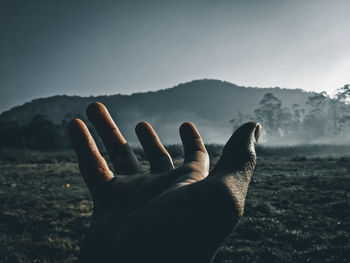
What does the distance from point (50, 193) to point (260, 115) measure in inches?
3677

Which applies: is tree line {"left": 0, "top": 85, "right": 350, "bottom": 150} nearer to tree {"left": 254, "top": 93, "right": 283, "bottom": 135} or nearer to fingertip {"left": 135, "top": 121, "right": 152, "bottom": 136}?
tree {"left": 254, "top": 93, "right": 283, "bottom": 135}

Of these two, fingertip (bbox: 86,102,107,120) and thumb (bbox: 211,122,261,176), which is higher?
fingertip (bbox: 86,102,107,120)

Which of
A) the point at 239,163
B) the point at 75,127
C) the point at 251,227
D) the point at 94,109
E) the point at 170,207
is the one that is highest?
the point at 94,109

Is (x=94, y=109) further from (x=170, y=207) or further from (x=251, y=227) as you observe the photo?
(x=251, y=227)

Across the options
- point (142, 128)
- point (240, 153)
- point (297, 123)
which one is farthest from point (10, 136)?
point (297, 123)

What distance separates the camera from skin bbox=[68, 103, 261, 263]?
A: 4.61 feet

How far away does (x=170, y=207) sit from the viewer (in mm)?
1462

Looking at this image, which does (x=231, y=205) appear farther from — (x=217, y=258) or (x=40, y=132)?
(x=40, y=132)

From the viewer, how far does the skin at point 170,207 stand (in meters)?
1.40

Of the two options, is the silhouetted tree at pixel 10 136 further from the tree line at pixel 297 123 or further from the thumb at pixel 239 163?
the tree line at pixel 297 123

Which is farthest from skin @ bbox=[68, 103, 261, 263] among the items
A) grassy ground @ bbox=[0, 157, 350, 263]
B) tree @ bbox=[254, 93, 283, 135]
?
tree @ bbox=[254, 93, 283, 135]

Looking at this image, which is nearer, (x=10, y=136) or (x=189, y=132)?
(x=189, y=132)

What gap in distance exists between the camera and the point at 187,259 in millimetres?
1422

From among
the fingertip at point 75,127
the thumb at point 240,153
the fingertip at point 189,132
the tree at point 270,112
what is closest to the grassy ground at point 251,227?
the fingertip at point 189,132
